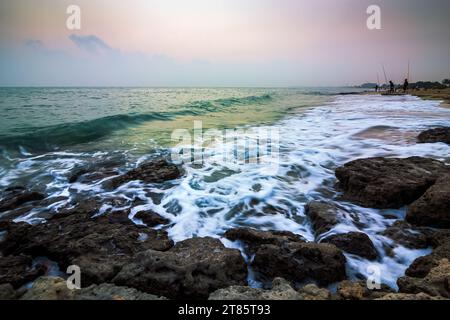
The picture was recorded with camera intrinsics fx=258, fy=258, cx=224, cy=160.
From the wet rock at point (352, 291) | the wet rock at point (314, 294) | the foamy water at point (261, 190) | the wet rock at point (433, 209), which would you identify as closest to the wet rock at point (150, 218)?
the foamy water at point (261, 190)

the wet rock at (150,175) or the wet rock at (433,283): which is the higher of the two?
the wet rock at (150,175)

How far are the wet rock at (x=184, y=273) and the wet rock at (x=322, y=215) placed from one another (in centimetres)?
166

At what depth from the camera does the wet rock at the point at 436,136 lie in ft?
25.7

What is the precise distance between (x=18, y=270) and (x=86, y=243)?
0.75m

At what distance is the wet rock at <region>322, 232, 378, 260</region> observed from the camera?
3.36 meters

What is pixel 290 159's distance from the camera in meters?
7.83

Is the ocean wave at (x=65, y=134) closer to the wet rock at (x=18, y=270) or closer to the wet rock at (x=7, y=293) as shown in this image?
the wet rock at (x=18, y=270)

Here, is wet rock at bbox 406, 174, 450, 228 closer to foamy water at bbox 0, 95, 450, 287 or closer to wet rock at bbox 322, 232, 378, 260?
foamy water at bbox 0, 95, 450, 287

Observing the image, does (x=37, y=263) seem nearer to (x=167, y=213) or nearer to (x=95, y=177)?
(x=167, y=213)

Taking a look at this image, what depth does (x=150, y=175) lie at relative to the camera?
6.46 m

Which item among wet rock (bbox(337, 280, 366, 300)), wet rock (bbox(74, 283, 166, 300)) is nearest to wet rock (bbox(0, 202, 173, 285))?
wet rock (bbox(74, 283, 166, 300))

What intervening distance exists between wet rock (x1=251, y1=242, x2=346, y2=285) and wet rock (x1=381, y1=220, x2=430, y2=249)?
44.9 inches

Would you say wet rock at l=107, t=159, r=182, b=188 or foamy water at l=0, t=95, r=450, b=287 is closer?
foamy water at l=0, t=95, r=450, b=287
